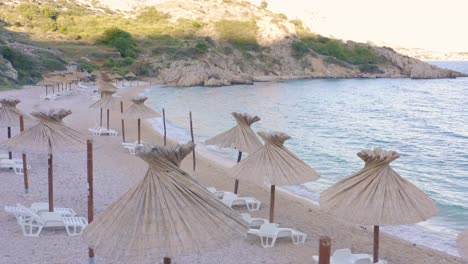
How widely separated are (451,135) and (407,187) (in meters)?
27.8

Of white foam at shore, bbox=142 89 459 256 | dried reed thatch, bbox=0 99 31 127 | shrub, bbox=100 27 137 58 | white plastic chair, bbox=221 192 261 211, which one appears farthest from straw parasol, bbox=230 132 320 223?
shrub, bbox=100 27 137 58

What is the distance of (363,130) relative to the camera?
34.8 meters

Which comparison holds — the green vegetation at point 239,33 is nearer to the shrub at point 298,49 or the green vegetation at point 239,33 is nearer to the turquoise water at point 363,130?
the shrub at point 298,49

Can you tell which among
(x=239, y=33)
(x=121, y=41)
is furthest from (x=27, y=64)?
(x=239, y=33)

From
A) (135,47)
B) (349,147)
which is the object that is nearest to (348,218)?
(349,147)

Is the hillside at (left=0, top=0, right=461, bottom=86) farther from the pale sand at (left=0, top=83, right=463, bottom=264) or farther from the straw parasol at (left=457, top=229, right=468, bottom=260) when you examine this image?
the straw parasol at (left=457, top=229, right=468, bottom=260)

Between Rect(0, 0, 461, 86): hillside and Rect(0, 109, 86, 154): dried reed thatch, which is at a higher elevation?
Rect(0, 0, 461, 86): hillside

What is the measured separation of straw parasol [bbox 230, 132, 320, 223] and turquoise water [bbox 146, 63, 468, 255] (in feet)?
11.4

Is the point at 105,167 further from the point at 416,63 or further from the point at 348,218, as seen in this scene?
the point at 416,63

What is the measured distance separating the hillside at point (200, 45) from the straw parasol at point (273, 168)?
41.7m

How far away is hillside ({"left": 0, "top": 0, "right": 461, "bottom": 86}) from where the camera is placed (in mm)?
70938

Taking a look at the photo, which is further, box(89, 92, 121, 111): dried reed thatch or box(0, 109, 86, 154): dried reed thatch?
box(89, 92, 121, 111): dried reed thatch

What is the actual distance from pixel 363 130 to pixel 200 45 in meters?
50.7

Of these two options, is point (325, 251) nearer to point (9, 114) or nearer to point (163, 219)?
point (163, 219)
